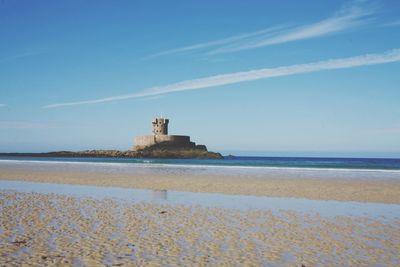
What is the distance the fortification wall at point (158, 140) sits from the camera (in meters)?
111

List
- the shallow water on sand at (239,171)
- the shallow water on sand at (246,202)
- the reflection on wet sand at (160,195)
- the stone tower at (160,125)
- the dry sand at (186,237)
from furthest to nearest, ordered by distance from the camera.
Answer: the stone tower at (160,125), the shallow water on sand at (239,171), the reflection on wet sand at (160,195), the shallow water on sand at (246,202), the dry sand at (186,237)

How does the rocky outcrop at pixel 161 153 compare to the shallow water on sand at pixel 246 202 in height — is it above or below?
above

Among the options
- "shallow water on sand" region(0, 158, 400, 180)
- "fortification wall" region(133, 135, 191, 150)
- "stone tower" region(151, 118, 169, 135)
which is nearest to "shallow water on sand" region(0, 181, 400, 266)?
"shallow water on sand" region(0, 158, 400, 180)

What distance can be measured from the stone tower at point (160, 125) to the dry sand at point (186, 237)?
99.6m

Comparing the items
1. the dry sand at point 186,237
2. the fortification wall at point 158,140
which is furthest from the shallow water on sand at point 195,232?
the fortification wall at point 158,140

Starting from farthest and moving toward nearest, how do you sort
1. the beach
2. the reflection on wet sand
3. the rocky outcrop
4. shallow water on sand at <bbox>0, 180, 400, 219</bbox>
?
the rocky outcrop → the reflection on wet sand → shallow water on sand at <bbox>0, 180, 400, 219</bbox> → the beach

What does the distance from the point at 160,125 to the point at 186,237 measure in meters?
105

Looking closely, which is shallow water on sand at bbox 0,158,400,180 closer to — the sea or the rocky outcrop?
the sea

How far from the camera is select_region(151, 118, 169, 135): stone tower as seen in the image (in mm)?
113131

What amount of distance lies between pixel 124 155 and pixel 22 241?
334 ft

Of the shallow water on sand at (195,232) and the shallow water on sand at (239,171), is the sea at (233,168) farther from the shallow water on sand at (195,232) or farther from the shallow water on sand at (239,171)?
the shallow water on sand at (195,232)

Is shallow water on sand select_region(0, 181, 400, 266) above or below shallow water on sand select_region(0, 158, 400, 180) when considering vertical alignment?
below

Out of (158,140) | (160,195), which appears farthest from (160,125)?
(160,195)

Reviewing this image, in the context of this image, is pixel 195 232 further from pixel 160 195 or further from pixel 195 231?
pixel 160 195
